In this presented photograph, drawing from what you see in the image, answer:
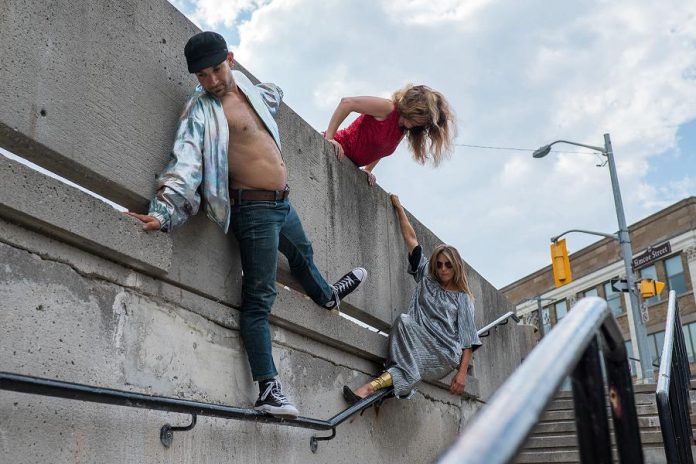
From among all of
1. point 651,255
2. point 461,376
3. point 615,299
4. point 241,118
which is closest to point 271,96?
point 241,118

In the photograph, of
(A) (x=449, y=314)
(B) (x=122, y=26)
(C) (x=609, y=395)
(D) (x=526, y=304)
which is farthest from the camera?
(D) (x=526, y=304)

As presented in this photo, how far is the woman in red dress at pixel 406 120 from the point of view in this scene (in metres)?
5.10

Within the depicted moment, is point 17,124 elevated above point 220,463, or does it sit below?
above

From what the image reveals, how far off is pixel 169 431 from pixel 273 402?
1.94 ft

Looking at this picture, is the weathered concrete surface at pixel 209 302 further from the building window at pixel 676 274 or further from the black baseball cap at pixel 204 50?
the building window at pixel 676 274

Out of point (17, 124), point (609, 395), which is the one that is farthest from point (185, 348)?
A: point (609, 395)

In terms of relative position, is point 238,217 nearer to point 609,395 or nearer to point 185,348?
point 185,348

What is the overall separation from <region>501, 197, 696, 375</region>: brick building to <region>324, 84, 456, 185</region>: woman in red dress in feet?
68.9

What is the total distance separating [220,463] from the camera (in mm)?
3359

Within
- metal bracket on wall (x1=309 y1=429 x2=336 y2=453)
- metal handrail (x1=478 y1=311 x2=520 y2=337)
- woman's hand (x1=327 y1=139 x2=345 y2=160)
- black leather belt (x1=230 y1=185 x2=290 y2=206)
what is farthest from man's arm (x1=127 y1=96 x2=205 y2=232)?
metal handrail (x1=478 y1=311 x2=520 y2=337)

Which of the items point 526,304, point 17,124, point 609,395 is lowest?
point 609,395

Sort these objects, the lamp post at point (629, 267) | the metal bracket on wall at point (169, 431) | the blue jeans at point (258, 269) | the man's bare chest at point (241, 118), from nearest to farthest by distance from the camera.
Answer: the metal bracket on wall at point (169, 431) → the blue jeans at point (258, 269) → the man's bare chest at point (241, 118) → the lamp post at point (629, 267)

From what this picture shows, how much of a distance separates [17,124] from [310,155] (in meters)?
2.22

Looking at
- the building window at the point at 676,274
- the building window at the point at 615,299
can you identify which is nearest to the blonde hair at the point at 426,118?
the building window at the point at 676,274
